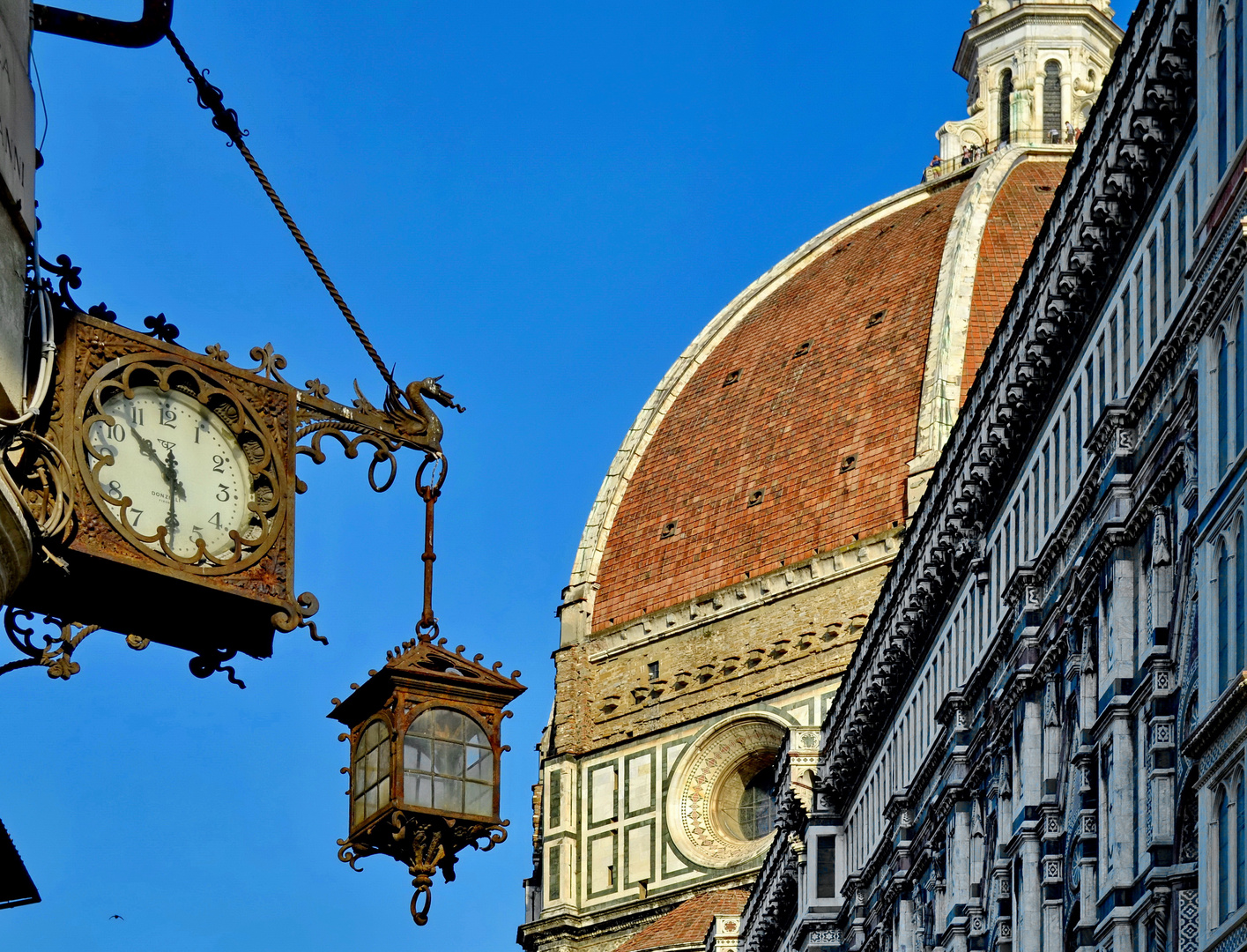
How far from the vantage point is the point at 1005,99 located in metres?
111

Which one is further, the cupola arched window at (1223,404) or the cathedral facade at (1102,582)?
the cathedral facade at (1102,582)

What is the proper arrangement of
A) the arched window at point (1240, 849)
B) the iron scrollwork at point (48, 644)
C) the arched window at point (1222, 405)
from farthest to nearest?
1. the arched window at point (1222, 405)
2. the arched window at point (1240, 849)
3. the iron scrollwork at point (48, 644)

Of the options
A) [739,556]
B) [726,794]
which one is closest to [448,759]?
[726,794]

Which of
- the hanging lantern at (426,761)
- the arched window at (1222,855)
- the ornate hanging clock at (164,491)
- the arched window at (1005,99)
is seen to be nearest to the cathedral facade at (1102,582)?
the arched window at (1222,855)

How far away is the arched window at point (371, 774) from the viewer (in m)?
13.1

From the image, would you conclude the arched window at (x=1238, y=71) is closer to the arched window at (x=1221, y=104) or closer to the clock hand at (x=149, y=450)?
the arched window at (x=1221, y=104)

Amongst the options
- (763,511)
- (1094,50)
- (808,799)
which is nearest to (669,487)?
(763,511)

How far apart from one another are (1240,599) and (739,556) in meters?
67.0

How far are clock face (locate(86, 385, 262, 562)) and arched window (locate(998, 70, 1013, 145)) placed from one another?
99.6 metres

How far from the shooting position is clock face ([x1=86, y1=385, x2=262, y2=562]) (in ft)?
38.0

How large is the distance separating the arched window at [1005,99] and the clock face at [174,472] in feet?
327

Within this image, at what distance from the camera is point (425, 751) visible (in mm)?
13031

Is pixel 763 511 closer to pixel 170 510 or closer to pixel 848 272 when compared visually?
pixel 848 272

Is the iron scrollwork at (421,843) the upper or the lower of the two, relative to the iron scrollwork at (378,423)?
lower
